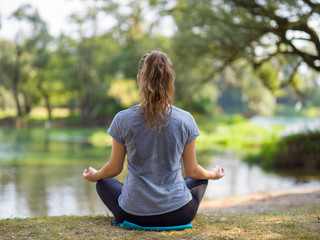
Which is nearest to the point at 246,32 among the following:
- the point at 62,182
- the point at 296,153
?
the point at 296,153

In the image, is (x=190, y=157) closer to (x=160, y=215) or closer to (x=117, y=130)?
(x=160, y=215)

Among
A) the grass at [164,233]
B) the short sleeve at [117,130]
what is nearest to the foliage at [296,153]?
the grass at [164,233]

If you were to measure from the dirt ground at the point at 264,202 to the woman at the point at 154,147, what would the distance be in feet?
10.8

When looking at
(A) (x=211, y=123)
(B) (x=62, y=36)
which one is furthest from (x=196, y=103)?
(B) (x=62, y=36)

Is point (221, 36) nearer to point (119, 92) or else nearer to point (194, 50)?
point (194, 50)

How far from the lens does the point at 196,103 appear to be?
26188 mm

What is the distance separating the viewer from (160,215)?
8.23 ft

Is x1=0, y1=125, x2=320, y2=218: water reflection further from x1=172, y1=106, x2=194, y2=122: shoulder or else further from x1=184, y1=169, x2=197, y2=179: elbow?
x1=172, y1=106, x2=194, y2=122: shoulder

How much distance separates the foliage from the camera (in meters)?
10.6

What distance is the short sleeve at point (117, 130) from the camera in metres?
2.43

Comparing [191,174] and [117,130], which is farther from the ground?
[117,130]

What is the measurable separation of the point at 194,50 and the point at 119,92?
15.9 metres

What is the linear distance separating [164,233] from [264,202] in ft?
13.9

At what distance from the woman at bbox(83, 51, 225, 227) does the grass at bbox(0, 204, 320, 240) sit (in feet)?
0.46
